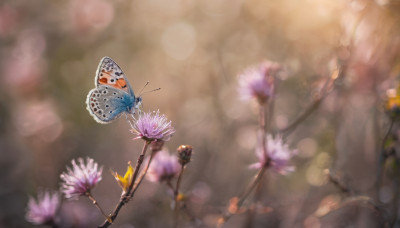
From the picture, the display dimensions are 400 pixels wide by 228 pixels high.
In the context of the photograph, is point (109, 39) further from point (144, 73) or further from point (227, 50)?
point (227, 50)

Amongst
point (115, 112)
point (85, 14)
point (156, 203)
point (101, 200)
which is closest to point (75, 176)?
point (115, 112)

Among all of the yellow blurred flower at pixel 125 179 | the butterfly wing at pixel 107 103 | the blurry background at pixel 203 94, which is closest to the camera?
the yellow blurred flower at pixel 125 179

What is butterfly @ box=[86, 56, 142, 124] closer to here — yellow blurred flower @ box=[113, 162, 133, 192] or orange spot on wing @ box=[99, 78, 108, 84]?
orange spot on wing @ box=[99, 78, 108, 84]

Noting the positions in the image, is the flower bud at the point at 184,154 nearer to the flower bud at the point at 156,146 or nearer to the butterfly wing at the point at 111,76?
the flower bud at the point at 156,146

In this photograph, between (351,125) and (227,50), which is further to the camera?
(227,50)

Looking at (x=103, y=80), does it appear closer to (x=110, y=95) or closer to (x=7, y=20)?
(x=110, y=95)

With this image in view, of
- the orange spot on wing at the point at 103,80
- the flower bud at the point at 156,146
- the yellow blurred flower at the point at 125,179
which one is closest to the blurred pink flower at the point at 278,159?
the flower bud at the point at 156,146

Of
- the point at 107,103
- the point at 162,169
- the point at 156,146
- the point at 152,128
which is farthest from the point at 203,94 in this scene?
the point at 152,128
